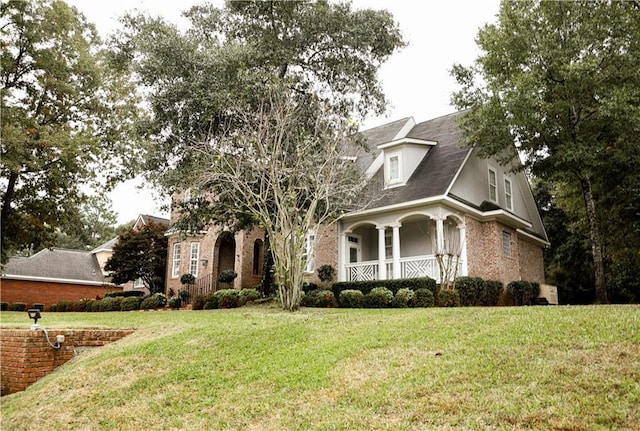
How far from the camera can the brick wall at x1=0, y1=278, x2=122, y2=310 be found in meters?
29.5

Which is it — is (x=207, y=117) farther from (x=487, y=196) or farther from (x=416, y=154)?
(x=487, y=196)

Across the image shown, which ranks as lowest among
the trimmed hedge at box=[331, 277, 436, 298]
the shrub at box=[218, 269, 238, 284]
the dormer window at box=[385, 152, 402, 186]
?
the trimmed hedge at box=[331, 277, 436, 298]

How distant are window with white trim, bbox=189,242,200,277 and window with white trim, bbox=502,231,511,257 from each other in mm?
14403

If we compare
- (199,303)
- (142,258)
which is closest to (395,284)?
(199,303)

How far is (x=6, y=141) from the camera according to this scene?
16875mm

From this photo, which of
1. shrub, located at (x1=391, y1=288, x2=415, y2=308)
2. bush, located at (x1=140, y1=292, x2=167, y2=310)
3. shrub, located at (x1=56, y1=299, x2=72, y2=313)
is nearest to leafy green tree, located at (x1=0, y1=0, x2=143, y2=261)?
shrub, located at (x1=56, y1=299, x2=72, y2=313)

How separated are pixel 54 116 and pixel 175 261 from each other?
910cm

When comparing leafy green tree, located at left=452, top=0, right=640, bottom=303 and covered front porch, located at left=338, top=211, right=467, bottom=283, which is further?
covered front porch, located at left=338, top=211, right=467, bottom=283

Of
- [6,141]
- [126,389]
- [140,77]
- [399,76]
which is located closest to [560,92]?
[399,76]

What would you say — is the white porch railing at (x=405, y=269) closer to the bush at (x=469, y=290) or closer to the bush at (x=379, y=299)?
the bush at (x=469, y=290)

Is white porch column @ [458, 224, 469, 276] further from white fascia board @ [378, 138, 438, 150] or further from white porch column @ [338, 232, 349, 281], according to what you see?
white porch column @ [338, 232, 349, 281]

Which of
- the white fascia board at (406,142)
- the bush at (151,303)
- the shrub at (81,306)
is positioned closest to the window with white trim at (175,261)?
the shrub at (81,306)

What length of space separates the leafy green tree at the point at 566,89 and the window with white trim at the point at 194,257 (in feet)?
48.5

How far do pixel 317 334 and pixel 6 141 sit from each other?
14.0m
